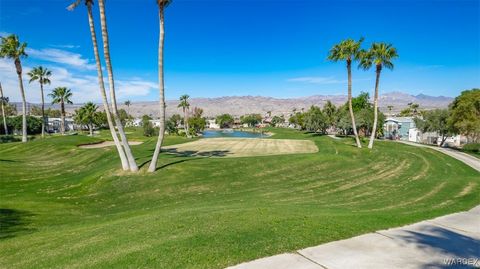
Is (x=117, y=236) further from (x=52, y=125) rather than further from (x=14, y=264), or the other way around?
(x=52, y=125)

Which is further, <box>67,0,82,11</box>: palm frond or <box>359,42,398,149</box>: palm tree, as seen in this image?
<box>359,42,398,149</box>: palm tree

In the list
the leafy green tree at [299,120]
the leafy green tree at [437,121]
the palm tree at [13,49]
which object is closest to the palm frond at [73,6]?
the palm tree at [13,49]

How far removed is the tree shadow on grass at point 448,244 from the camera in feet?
22.4

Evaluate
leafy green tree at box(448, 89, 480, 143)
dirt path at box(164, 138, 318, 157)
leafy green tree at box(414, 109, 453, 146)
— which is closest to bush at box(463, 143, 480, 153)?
leafy green tree at box(448, 89, 480, 143)

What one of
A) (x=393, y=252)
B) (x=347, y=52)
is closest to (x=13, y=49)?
(x=347, y=52)

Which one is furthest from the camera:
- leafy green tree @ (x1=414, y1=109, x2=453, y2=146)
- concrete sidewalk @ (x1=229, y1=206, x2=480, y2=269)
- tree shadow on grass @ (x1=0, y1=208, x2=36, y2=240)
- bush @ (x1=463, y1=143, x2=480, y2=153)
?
leafy green tree @ (x1=414, y1=109, x2=453, y2=146)

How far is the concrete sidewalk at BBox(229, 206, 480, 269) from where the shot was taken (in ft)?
22.0

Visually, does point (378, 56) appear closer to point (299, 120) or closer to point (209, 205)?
point (209, 205)

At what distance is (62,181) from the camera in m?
24.8

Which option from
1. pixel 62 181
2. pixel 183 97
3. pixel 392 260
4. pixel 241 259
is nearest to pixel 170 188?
pixel 62 181

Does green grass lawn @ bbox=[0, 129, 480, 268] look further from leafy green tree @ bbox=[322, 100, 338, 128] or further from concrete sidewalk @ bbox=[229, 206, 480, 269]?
leafy green tree @ bbox=[322, 100, 338, 128]

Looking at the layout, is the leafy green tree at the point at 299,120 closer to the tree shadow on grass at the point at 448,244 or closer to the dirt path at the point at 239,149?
the dirt path at the point at 239,149

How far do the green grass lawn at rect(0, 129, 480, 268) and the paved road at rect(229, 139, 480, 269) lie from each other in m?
0.39

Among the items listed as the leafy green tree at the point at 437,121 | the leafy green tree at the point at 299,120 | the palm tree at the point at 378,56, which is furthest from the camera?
the leafy green tree at the point at 299,120
